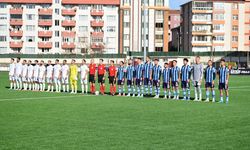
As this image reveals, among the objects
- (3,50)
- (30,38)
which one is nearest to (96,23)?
(30,38)

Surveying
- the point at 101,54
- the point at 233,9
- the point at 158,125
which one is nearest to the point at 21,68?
the point at 158,125

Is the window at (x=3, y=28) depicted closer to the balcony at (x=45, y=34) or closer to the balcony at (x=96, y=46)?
the balcony at (x=45, y=34)

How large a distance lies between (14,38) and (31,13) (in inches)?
237

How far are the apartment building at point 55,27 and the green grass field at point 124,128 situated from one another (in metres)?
80.1

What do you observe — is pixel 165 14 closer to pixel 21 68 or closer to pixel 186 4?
pixel 186 4

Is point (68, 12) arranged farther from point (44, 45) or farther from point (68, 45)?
point (44, 45)

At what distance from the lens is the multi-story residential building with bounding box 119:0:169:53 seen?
97.3 metres

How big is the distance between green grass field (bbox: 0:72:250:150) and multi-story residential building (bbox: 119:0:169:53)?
79.0 m

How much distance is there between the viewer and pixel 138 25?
97.0 m

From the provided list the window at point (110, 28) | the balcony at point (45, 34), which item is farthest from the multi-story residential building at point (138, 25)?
the balcony at point (45, 34)

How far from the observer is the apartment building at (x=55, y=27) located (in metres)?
97.3

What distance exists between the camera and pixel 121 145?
10500mm

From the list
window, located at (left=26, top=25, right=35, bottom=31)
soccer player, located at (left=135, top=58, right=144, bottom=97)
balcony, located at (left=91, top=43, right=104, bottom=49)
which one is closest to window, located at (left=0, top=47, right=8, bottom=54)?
window, located at (left=26, top=25, right=35, bottom=31)

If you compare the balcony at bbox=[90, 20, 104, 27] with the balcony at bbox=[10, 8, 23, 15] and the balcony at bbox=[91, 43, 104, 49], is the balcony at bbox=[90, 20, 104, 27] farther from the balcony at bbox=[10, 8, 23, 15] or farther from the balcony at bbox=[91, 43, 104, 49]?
the balcony at bbox=[10, 8, 23, 15]
